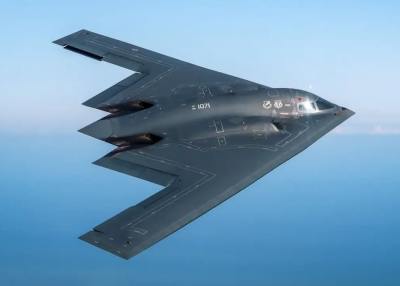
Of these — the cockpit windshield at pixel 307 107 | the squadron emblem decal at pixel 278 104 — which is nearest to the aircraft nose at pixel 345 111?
the cockpit windshield at pixel 307 107

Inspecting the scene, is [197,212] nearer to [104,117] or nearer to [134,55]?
[104,117]

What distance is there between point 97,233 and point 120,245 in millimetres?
1002

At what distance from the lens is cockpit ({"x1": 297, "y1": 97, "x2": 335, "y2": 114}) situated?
2745 centimetres

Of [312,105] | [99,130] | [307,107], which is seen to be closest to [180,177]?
[99,130]

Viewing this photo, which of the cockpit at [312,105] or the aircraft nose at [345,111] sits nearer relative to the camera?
the cockpit at [312,105]

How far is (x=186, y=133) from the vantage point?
25469mm

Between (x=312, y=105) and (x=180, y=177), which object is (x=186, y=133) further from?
(x=312, y=105)

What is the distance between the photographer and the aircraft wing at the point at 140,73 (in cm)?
2809

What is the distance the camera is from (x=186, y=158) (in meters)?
23.6

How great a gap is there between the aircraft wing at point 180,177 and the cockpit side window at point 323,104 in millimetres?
691

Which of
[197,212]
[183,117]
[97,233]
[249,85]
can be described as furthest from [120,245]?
[249,85]

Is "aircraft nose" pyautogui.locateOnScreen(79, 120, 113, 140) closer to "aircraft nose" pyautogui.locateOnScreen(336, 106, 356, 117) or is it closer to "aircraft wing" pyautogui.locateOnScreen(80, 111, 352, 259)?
"aircraft wing" pyautogui.locateOnScreen(80, 111, 352, 259)

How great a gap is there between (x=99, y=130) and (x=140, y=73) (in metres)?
5.81

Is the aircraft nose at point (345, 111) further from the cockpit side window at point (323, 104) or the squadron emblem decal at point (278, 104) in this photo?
the squadron emblem decal at point (278, 104)
